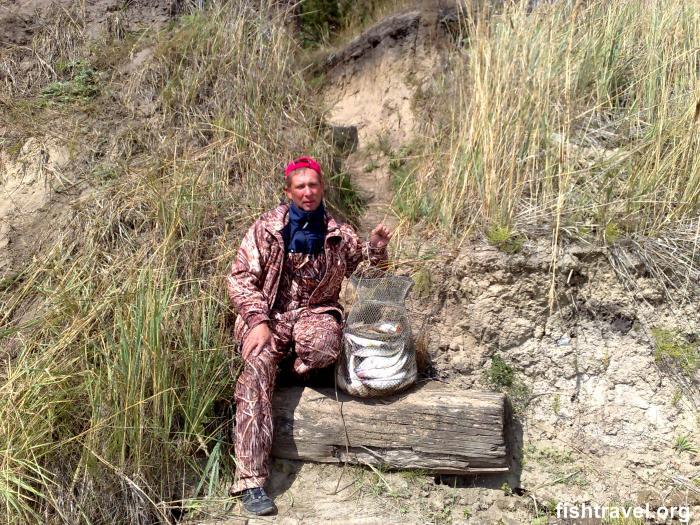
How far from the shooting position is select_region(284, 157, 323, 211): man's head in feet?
11.3

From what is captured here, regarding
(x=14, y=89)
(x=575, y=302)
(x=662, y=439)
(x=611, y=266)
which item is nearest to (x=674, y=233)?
(x=611, y=266)

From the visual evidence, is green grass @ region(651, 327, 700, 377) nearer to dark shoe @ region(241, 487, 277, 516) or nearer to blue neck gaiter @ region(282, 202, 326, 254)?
blue neck gaiter @ region(282, 202, 326, 254)

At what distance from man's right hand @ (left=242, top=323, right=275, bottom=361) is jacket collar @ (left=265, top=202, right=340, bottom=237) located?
1.64 feet

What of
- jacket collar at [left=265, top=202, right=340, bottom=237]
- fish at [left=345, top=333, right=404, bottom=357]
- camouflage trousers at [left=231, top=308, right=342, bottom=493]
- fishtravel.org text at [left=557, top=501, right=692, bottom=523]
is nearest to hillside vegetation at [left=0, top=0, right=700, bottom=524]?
camouflage trousers at [left=231, top=308, right=342, bottom=493]

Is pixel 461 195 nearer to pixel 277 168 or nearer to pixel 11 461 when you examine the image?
pixel 277 168

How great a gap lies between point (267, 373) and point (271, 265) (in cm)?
55

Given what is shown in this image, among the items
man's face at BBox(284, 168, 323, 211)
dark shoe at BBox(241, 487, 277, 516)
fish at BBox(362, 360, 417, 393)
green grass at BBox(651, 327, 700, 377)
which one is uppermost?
man's face at BBox(284, 168, 323, 211)

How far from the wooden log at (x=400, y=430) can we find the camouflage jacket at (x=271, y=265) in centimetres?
49

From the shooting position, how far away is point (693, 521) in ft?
11.1

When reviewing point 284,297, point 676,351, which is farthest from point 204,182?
point 676,351

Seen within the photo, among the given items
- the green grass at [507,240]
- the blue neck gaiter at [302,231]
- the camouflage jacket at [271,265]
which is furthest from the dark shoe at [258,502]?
the green grass at [507,240]

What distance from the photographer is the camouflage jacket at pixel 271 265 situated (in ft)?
11.1

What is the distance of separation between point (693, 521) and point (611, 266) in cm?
135

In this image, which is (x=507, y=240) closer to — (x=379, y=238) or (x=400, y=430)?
(x=379, y=238)
